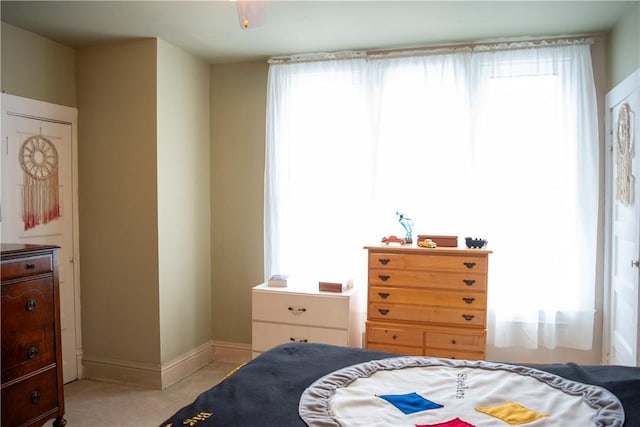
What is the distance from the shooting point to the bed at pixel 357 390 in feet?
4.51

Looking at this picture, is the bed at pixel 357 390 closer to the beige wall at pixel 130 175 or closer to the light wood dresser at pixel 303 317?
the light wood dresser at pixel 303 317

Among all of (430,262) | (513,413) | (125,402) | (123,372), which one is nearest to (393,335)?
(430,262)

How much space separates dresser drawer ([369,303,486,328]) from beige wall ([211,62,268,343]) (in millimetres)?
1266

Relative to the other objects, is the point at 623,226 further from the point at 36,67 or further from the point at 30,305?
the point at 36,67

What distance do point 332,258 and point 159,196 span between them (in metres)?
1.49

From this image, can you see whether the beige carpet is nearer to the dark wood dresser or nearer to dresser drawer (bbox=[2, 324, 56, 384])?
the dark wood dresser

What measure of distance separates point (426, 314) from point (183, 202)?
2.19 m

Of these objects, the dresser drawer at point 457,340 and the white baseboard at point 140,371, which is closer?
the dresser drawer at point 457,340

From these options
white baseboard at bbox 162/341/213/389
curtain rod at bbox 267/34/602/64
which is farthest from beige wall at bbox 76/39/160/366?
curtain rod at bbox 267/34/602/64

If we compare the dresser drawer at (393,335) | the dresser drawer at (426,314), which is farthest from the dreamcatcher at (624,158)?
the dresser drawer at (393,335)

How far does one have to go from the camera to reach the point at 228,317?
13.4ft

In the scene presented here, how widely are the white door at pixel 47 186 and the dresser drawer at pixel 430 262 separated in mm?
2475

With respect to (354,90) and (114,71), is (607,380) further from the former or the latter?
(114,71)

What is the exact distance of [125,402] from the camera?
3184 millimetres
